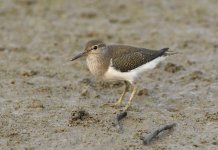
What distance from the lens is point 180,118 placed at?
322 inches

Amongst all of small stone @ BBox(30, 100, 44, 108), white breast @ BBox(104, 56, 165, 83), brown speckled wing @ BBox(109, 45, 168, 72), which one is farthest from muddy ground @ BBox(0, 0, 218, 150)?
brown speckled wing @ BBox(109, 45, 168, 72)

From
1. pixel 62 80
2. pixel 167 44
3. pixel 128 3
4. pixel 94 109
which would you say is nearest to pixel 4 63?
pixel 62 80

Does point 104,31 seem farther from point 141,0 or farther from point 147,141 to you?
point 147,141

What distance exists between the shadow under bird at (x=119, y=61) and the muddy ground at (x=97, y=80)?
1.49 ft

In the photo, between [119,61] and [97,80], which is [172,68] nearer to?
[97,80]

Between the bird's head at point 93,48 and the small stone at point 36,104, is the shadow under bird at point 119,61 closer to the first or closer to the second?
the bird's head at point 93,48

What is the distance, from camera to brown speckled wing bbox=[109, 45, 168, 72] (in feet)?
28.5

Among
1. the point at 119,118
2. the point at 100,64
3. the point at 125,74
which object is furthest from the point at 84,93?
the point at 119,118

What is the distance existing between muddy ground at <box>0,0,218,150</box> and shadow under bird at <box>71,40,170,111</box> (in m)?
0.46

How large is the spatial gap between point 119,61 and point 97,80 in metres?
1.13

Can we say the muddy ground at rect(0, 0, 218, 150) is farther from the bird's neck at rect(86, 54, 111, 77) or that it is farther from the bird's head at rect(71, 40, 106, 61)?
the bird's head at rect(71, 40, 106, 61)

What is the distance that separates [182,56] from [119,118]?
3392mm

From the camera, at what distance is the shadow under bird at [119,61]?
8633 millimetres

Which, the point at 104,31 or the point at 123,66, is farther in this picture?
the point at 104,31
